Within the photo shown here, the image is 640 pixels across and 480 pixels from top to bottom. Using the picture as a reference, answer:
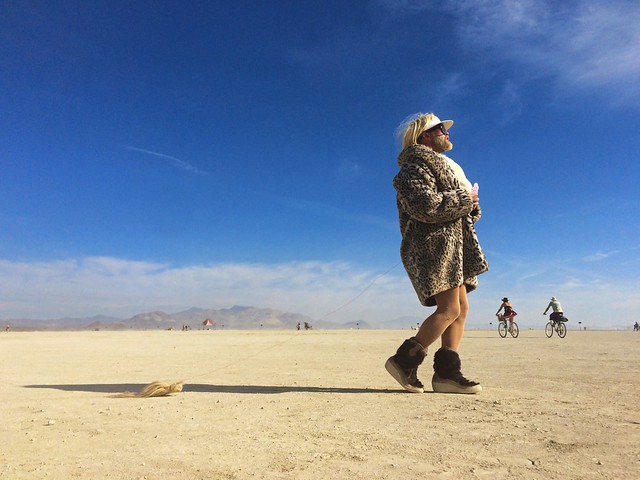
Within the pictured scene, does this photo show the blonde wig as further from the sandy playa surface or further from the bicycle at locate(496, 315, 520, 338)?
the bicycle at locate(496, 315, 520, 338)

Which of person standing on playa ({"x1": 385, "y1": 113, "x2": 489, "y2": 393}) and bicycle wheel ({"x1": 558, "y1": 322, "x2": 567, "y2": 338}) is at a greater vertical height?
person standing on playa ({"x1": 385, "y1": 113, "x2": 489, "y2": 393})

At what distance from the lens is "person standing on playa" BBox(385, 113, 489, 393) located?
160 inches

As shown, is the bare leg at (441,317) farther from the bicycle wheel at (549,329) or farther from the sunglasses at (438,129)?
the bicycle wheel at (549,329)

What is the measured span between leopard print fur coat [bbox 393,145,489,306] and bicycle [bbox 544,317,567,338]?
57.4 feet

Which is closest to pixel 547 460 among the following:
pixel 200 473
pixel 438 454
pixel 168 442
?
pixel 438 454

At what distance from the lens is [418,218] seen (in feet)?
13.7

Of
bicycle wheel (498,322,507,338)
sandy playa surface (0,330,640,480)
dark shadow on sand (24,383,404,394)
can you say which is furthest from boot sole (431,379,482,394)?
bicycle wheel (498,322,507,338)

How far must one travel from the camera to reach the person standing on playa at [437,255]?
4.06m

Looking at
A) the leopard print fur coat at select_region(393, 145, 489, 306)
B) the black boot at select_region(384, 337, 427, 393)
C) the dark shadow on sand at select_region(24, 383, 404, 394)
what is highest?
the leopard print fur coat at select_region(393, 145, 489, 306)

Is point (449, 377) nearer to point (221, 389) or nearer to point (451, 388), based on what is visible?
point (451, 388)

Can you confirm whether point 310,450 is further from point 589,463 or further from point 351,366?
point 351,366

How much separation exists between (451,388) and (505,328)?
752 inches

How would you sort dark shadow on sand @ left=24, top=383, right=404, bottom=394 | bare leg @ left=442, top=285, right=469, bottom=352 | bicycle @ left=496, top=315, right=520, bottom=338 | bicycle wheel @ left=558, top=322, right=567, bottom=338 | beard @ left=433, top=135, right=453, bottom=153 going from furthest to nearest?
bicycle @ left=496, top=315, right=520, bottom=338 < bicycle wheel @ left=558, top=322, right=567, bottom=338 < beard @ left=433, top=135, right=453, bottom=153 < bare leg @ left=442, top=285, right=469, bottom=352 < dark shadow on sand @ left=24, top=383, right=404, bottom=394

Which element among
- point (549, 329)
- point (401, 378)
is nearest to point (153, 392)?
point (401, 378)
